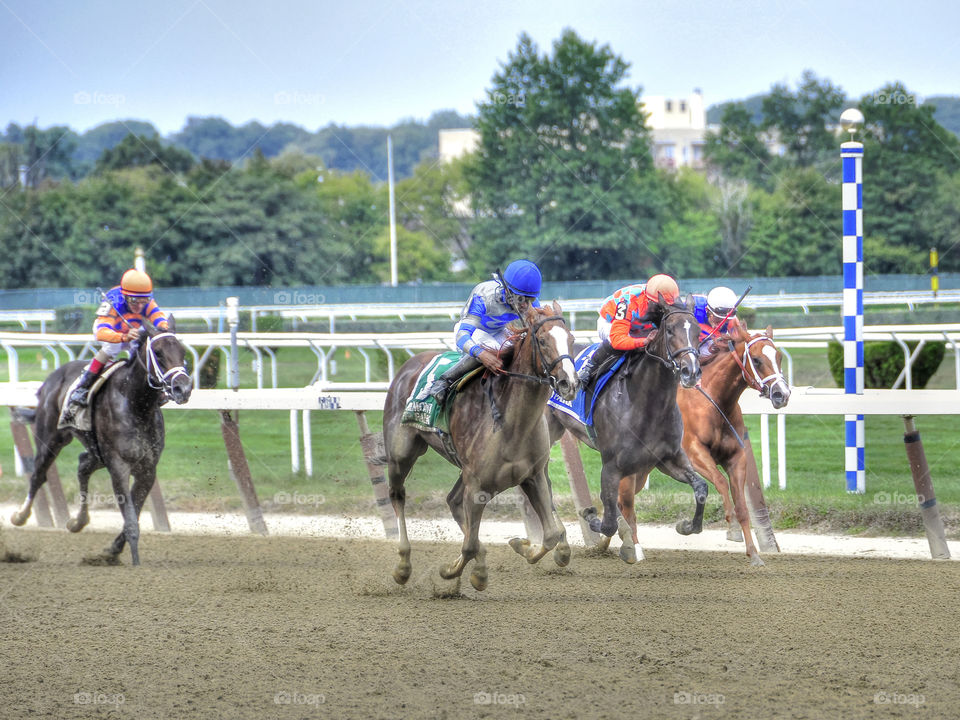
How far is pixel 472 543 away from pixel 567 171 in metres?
22.4

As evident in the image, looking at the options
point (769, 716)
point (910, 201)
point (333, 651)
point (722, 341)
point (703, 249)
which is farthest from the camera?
point (703, 249)

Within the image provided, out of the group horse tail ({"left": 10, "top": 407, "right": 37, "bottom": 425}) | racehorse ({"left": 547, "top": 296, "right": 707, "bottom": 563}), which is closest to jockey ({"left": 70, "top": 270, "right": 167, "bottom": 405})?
horse tail ({"left": 10, "top": 407, "right": 37, "bottom": 425})

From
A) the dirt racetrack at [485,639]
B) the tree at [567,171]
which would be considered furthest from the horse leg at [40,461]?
the tree at [567,171]

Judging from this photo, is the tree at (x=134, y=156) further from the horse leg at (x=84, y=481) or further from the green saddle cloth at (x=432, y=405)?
the green saddle cloth at (x=432, y=405)

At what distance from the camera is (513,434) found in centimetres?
509

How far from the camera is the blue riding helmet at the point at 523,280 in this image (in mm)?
5133

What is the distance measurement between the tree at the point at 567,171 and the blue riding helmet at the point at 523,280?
67.1 feet

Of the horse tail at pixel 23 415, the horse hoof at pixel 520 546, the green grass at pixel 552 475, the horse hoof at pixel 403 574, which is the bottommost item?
the green grass at pixel 552 475

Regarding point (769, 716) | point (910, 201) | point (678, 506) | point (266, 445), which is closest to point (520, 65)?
point (910, 201)

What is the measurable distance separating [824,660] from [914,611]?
966 millimetres

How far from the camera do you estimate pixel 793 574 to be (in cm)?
579

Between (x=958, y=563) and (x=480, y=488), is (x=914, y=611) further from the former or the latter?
(x=480, y=488)

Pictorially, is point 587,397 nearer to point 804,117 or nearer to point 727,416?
point 727,416

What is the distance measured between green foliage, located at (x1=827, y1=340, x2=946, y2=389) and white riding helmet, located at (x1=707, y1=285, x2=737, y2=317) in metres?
3.78
